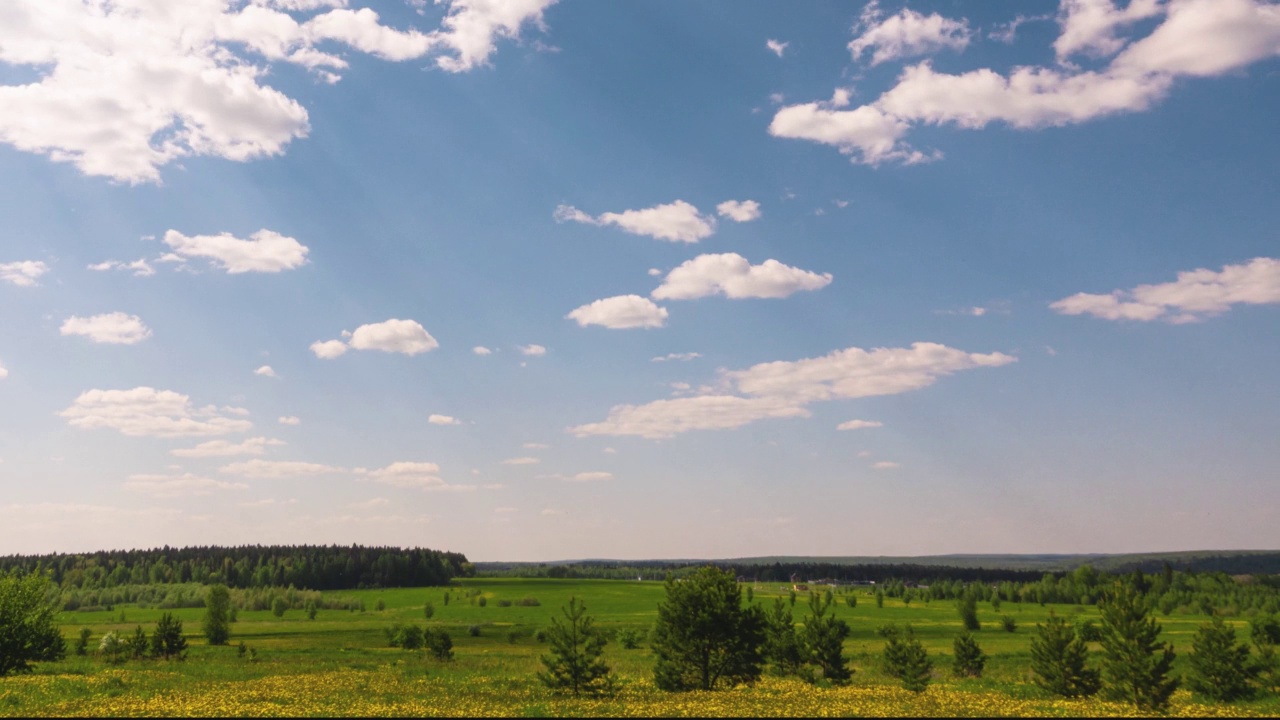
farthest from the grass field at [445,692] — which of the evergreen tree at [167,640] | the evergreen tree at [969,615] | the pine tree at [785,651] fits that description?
the evergreen tree at [969,615]

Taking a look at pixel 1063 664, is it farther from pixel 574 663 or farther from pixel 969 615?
pixel 969 615

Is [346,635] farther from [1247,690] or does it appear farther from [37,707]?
[1247,690]

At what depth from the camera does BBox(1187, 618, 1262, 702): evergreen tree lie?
1609 inches

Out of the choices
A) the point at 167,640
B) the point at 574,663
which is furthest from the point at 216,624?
the point at 574,663

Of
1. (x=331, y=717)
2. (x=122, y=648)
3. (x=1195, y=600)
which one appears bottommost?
(x=1195, y=600)

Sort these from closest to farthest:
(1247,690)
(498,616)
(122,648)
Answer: (1247,690)
(122,648)
(498,616)

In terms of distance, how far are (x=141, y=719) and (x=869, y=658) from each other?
6267 cm

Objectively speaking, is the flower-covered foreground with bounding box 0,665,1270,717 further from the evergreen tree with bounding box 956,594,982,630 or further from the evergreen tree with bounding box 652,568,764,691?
the evergreen tree with bounding box 956,594,982,630

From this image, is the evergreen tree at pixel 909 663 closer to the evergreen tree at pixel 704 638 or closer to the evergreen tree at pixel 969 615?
the evergreen tree at pixel 704 638

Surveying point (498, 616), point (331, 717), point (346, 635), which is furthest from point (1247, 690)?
point (498, 616)

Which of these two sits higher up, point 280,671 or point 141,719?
point 141,719

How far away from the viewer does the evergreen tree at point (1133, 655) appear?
108 ft

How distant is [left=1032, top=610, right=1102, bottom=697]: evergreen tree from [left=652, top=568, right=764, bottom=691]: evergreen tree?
14976mm

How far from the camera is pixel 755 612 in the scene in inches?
1553
